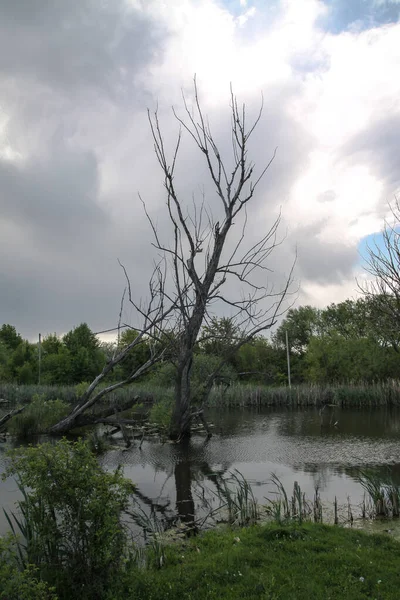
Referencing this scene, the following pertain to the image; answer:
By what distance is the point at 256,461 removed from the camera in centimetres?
1048

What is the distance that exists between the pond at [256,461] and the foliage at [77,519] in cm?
286

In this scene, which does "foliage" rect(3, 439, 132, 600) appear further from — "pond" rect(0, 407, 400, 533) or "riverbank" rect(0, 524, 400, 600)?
"pond" rect(0, 407, 400, 533)

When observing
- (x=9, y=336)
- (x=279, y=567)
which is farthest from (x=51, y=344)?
(x=279, y=567)

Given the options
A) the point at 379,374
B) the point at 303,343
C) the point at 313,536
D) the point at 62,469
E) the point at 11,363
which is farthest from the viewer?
the point at 303,343

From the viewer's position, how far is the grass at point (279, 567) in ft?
12.3

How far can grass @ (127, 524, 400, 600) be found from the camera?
375cm

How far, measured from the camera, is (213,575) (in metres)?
4.09

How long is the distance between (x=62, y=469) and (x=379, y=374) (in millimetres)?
31380

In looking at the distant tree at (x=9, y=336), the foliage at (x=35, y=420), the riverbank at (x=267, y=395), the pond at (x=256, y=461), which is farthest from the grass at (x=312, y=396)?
the distant tree at (x=9, y=336)

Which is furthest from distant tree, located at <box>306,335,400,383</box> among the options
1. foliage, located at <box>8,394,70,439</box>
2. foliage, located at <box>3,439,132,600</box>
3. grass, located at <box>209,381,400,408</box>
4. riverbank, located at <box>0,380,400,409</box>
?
foliage, located at <box>3,439,132,600</box>

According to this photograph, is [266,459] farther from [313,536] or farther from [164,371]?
[164,371]

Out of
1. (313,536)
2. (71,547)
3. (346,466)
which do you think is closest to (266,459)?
(346,466)

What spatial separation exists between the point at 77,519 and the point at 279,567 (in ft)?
6.35

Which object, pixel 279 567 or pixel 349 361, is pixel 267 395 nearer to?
pixel 349 361
